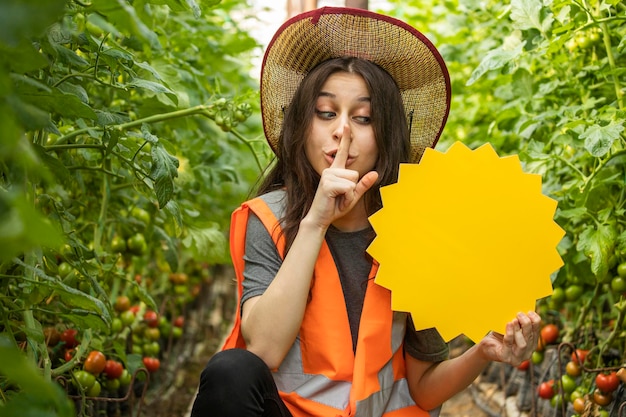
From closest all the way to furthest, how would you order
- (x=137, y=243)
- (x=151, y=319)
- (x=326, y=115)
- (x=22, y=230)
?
(x=22, y=230) → (x=326, y=115) → (x=137, y=243) → (x=151, y=319)

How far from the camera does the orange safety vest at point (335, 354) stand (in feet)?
5.20

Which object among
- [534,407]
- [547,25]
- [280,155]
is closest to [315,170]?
[280,155]

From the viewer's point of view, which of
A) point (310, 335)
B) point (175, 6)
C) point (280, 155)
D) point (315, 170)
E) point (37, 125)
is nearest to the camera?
point (37, 125)

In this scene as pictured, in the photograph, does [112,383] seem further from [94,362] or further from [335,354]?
[335,354]

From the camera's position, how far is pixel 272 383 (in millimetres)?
1512

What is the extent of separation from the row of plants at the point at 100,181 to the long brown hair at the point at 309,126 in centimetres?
23

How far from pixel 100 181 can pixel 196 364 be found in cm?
140

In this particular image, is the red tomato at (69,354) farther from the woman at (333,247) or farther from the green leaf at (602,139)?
the green leaf at (602,139)

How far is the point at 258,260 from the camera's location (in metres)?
1.67

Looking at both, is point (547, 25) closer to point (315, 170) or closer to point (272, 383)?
point (315, 170)

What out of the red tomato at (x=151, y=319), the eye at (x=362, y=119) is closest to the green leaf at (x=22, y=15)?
the eye at (x=362, y=119)

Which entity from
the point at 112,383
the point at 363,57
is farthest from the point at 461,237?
the point at 112,383

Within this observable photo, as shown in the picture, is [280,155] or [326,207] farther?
[280,155]

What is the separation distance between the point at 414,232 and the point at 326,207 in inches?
7.4
